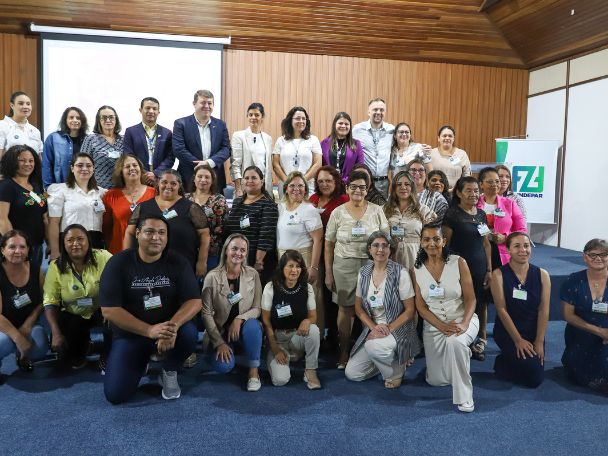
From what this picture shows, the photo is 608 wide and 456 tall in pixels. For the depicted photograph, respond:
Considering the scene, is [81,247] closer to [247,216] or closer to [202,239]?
[202,239]

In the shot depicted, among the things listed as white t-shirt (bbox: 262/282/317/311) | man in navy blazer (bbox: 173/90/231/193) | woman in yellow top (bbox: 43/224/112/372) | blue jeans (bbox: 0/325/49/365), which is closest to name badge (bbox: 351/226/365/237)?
white t-shirt (bbox: 262/282/317/311)

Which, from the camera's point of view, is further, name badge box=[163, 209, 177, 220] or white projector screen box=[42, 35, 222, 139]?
white projector screen box=[42, 35, 222, 139]

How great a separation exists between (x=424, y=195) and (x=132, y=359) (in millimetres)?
2313

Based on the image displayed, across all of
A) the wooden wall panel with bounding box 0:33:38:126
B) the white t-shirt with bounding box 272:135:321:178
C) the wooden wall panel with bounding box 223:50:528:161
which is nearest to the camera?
the white t-shirt with bounding box 272:135:321:178

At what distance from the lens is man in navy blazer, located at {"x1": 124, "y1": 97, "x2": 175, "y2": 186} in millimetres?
4129

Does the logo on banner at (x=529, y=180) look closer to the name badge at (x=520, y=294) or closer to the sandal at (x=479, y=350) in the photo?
the sandal at (x=479, y=350)

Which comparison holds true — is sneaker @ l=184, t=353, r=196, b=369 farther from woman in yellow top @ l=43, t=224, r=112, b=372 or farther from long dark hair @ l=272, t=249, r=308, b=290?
long dark hair @ l=272, t=249, r=308, b=290

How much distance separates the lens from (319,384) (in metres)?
3.09

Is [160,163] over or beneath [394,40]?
beneath

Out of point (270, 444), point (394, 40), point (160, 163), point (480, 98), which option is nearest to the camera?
point (270, 444)

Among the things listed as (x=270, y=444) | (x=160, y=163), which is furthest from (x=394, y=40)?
(x=270, y=444)

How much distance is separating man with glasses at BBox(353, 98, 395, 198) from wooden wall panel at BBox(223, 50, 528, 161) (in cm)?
360

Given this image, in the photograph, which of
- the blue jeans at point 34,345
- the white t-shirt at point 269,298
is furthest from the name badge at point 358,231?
the blue jeans at point 34,345

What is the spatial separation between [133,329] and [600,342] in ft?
9.06
